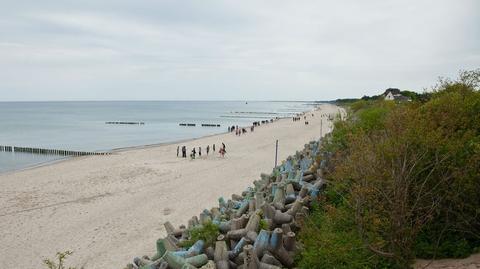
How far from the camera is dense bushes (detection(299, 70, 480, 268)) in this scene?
7.14 m

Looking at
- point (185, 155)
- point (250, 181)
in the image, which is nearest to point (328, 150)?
point (250, 181)

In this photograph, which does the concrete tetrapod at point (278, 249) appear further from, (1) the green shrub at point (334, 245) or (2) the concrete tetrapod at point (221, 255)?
(2) the concrete tetrapod at point (221, 255)

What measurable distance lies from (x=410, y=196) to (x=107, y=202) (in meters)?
15.7

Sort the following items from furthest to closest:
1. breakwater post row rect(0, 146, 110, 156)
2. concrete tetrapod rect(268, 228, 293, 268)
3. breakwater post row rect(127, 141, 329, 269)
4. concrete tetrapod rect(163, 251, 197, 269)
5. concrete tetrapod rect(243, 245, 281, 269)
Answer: breakwater post row rect(0, 146, 110, 156) < concrete tetrapod rect(268, 228, 293, 268) < breakwater post row rect(127, 141, 329, 269) < concrete tetrapod rect(163, 251, 197, 269) < concrete tetrapod rect(243, 245, 281, 269)

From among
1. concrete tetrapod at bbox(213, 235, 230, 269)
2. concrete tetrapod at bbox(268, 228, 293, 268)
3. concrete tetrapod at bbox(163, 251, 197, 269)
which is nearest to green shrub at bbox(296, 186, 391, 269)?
concrete tetrapod at bbox(268, 228, 293, 268)

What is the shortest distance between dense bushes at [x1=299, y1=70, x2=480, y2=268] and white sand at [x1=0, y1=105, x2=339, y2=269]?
7177 mm

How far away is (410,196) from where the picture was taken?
8.04m

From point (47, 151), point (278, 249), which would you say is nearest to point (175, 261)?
point (278, 249)

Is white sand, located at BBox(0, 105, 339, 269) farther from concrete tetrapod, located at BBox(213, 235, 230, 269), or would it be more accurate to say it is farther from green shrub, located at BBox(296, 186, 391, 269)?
green shrub, located at BBox(296, 186, 391, 269)

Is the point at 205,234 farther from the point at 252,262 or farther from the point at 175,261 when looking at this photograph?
the point at 252,262

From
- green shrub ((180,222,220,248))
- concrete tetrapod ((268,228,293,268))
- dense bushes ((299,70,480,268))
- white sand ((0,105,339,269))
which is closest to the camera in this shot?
dense bushes ((299,70,480,268))

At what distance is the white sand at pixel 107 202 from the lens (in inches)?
542

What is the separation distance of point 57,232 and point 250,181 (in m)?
10.7

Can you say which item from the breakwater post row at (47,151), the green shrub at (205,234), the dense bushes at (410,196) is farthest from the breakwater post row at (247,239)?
the breakwater post row at (47,151)
